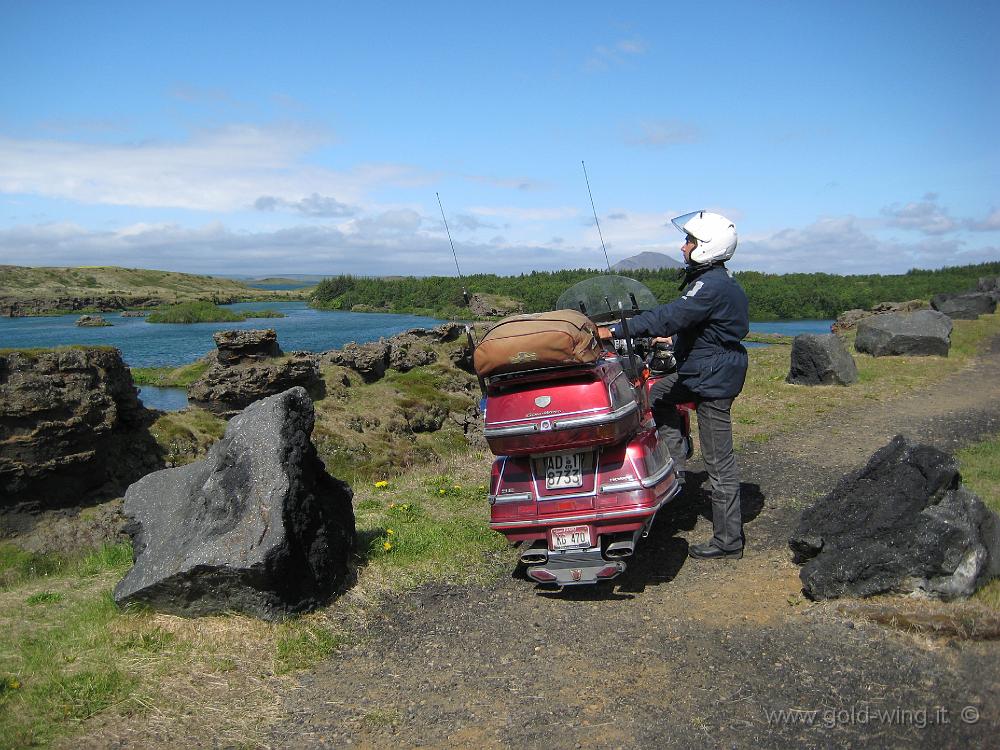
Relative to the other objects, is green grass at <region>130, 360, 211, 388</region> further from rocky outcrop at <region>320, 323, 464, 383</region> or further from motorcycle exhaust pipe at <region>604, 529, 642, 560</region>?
motorcycle exhaust pipe at <region>604, 529, 642, 560</region>

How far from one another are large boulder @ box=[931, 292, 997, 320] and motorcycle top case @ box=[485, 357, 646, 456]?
3092cm

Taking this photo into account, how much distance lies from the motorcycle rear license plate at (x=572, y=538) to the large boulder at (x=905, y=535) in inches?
65.7

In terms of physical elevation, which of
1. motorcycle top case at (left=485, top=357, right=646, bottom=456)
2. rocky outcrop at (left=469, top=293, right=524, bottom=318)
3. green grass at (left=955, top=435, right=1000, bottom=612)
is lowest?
green grass at (left=955, top=435, right=1000, bottom=612)

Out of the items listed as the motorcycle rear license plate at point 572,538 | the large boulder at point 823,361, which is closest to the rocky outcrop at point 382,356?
the large boulder at point 823,361

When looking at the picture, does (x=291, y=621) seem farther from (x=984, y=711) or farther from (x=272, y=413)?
(x=984, y=711)

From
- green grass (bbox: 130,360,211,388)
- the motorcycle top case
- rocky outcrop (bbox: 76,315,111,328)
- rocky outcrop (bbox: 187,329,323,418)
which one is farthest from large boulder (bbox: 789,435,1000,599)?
rocky outcrop (bbox: 76,315,111,328)

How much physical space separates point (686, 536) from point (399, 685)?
3.67 meters

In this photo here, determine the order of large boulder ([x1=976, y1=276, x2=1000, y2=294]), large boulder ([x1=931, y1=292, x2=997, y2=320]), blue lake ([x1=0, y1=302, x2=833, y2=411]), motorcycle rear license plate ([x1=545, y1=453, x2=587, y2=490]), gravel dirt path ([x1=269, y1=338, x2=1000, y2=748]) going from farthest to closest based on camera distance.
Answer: large boulder ([x1=976, y1=276, x2=1000, y2=294]) < large boulder ([x1=931, y1=292, x2=997, y2=320]) < blue lake ([x1=0, y1=302, x2=833, y2=411]) < motorcycle rear license plate ([x1=545, y1=453, x2=587, y2=490]) < gravel dirt path ([x1=269, y1=338, x2=1000, y2=748])

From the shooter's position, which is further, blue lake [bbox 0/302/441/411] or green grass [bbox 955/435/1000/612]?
blue lake [bbox 0/302/441/411]

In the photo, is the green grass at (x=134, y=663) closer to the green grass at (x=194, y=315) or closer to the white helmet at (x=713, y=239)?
the white helmet at (x=713, y=239)

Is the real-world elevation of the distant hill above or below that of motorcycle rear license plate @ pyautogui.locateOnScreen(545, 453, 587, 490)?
above

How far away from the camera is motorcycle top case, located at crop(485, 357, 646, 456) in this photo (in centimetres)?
579

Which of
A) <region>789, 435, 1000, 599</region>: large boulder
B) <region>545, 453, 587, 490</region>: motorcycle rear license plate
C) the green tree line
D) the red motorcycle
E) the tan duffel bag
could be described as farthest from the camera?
the green tree line

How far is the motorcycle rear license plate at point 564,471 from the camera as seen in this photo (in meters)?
6.10
